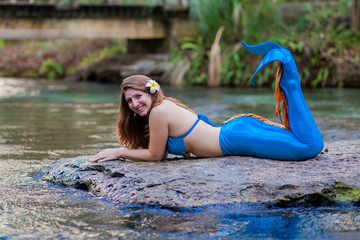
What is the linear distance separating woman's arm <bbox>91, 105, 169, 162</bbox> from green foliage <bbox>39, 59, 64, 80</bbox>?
71.5ft

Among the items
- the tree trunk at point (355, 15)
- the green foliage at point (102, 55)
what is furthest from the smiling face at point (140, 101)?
the green foliage at point (102, 55)

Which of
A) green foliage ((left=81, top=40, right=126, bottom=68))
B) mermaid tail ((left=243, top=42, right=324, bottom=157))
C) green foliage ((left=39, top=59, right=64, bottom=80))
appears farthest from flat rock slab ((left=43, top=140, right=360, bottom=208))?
green foliage ((left=39, top=59, right=64, bottom=80))

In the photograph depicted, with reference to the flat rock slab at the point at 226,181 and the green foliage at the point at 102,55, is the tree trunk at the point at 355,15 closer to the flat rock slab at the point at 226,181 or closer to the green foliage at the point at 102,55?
the green foliage at the point at 102,55

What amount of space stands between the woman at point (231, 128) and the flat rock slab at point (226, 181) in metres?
0.11

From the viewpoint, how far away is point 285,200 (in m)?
4.18

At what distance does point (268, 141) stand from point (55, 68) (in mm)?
23077

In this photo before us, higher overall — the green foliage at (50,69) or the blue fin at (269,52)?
→ the blue fin at (269,52)

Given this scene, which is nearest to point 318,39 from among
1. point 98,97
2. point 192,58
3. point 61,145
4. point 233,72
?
point 233,72

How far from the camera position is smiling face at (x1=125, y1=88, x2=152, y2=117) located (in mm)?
4801

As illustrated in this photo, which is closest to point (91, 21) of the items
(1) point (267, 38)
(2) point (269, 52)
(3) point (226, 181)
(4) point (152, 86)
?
(1) point (267, 38)

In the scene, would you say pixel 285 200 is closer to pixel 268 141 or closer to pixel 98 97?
pixel 268 141

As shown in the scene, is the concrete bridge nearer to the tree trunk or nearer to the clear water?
the tree trunk

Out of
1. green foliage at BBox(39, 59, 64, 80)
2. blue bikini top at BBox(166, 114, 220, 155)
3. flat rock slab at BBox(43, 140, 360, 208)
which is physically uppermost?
blue bikini top at BBox(166, 114, 220, 155)

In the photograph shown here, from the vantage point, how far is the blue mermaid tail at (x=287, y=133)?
15.5 feet
